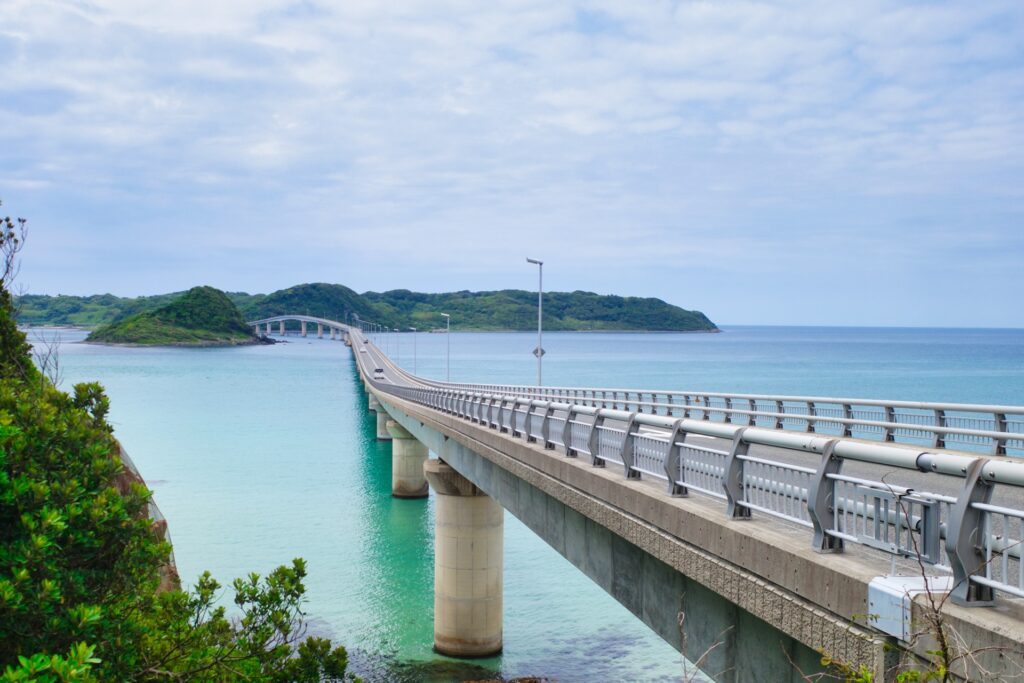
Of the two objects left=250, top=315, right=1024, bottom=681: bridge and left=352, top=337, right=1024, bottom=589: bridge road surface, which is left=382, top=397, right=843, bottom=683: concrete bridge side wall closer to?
left=250, top=315, right=1024, bottom=681: bridge

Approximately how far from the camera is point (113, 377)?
14325 cm

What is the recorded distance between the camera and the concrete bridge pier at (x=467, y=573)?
2491 cm

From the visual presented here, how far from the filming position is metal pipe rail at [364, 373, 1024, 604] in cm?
544

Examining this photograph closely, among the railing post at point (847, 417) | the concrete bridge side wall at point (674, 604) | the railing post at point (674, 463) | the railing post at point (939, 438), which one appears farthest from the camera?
the railing post at point (847, 417)

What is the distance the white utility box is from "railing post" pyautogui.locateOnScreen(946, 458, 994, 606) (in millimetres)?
131

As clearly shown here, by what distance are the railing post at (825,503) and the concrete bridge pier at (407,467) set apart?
4185cm

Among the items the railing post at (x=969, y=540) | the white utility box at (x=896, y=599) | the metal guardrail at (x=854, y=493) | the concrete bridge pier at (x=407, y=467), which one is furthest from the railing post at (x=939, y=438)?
the concrete bridge pier at (x=407, y=467)

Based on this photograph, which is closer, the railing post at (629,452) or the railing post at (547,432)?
the railing post at (629,452)

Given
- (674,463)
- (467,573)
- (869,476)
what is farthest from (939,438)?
(467,573)

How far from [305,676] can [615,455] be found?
17.3 ft

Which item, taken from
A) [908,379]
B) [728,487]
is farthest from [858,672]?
[908,379]

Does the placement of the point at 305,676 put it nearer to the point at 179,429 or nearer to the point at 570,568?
the point at 570,568

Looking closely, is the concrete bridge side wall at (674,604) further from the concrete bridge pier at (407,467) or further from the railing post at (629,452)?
the concrete bridge pier at (407,467)

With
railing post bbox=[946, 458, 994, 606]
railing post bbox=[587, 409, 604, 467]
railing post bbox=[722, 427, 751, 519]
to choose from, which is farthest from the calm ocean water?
railing post bbox=[946, 458, 994, 606]
